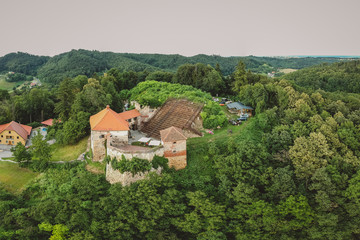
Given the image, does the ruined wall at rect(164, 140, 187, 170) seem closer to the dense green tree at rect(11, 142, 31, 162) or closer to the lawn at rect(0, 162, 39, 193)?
the lawn at rect(0, 162, 39, 193)

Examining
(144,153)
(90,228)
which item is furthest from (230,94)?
(90,228)

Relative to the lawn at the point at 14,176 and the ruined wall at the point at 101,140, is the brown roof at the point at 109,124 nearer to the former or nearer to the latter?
the ruined wall at the point at 101,140

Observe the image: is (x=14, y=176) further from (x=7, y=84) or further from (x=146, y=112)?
(x=7, y=84)

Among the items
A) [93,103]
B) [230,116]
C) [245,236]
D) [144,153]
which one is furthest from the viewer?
[230,116]

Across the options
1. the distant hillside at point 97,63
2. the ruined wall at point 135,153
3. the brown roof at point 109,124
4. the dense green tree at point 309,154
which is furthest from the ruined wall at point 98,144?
the distant hillside at point 97,63

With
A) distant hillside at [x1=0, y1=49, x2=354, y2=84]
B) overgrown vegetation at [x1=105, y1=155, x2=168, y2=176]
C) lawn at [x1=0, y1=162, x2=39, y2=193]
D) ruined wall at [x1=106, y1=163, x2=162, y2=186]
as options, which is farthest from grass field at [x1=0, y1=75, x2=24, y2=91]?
overgrown vegetation at [x1=105, y1=155, x2=168, y2=176]

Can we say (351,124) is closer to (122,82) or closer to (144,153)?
(144,153)
